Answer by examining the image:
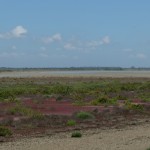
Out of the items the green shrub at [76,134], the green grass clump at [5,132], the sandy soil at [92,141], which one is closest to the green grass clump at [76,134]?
the green shrub at [76,134]

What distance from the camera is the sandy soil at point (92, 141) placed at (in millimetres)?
17625

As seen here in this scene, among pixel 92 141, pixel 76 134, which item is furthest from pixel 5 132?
pixel 92 141

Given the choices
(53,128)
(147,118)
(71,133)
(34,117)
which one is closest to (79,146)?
(71,133)

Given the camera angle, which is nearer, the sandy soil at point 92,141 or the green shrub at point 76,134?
the sandy soil at point 92,141

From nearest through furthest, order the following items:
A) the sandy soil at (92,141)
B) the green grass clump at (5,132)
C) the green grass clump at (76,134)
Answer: the sandy soil at (92,141) < the green grass clump at (76,134) < the green grass clump at (5,132)

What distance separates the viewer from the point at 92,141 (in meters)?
19.3

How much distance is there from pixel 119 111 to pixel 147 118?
306 cm

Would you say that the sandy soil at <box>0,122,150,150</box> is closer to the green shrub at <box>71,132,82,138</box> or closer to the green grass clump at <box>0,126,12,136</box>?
the green shrub at <box>71,132,82,138</box>

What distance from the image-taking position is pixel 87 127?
24.4 meters

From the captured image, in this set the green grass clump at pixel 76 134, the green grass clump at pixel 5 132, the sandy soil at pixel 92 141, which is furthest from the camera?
the green grass clump at pixel 5 132

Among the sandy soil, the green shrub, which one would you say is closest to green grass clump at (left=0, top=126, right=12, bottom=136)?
the sandy soil

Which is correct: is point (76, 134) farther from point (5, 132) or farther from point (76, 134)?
point (5, 132)

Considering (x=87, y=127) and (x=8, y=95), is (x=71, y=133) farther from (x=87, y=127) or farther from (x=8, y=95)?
(x=8, y=95)

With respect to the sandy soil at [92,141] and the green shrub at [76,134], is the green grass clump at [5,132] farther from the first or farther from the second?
the green shrub at [76,134]
